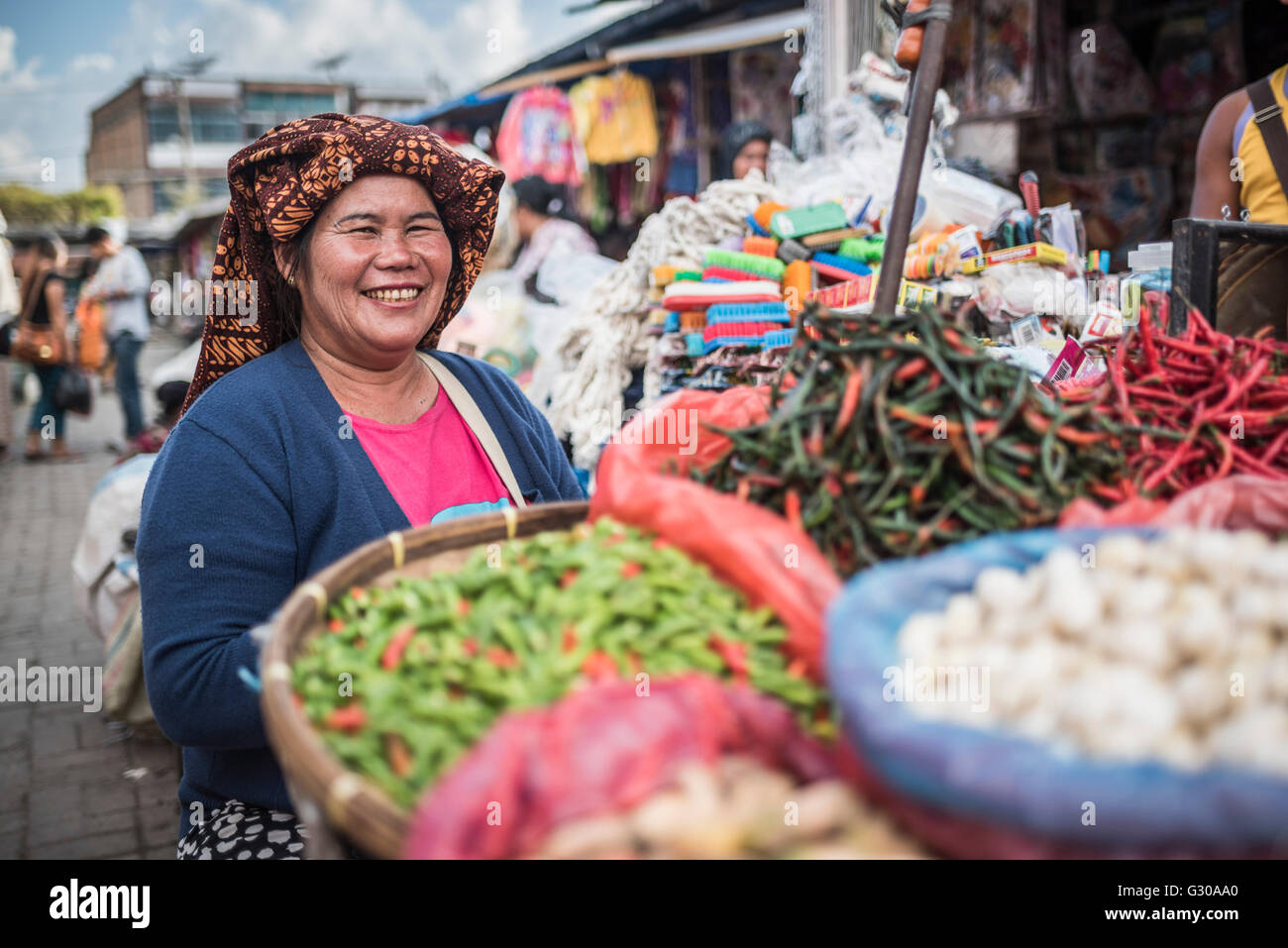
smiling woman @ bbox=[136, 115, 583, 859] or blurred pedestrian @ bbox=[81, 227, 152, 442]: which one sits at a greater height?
blurred pedestrian @ bbox=[81, 227, 152, 442]

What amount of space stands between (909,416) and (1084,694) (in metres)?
0.54

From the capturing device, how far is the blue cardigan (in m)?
1.80

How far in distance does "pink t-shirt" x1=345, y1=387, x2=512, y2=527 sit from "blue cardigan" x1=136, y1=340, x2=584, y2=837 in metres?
0.12

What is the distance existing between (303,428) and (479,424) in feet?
1.68

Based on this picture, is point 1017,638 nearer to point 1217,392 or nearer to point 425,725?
point 425,725

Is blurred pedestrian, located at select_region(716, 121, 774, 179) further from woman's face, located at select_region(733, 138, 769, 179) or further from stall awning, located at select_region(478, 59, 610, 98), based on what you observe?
stall awning, located at select_region(478, 59, 610, 98)

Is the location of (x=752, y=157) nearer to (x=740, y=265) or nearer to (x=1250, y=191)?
(x=740, y=265)

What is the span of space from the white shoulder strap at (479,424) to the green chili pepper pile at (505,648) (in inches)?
41.0

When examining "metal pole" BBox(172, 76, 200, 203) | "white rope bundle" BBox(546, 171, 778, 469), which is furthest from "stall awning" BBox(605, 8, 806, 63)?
"metal pole" BBox(172, 76, 200, 203)

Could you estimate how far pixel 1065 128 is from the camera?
644 centimetres

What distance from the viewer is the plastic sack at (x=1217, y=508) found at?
1.34m

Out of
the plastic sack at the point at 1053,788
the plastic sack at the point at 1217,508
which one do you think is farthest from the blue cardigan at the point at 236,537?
the plastic sack at the point at 1217,508

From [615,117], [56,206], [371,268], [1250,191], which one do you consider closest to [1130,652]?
[371,268]
